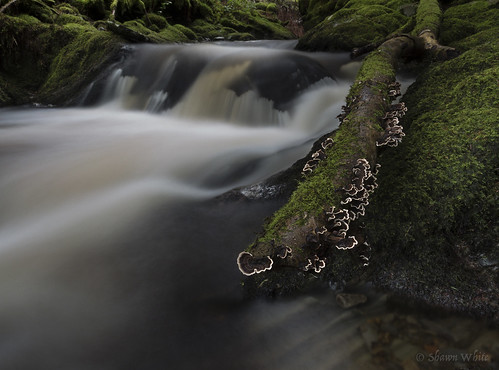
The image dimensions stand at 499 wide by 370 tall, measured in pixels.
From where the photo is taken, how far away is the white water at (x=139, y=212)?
2342 mm

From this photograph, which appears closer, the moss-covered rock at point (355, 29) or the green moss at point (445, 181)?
the green moss at point (445, 181)

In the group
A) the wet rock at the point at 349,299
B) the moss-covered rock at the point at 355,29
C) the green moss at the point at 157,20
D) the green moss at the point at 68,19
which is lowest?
the wet rock at the point at 349,299

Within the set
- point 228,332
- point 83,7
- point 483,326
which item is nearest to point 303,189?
point 228,332

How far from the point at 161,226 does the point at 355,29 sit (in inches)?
322

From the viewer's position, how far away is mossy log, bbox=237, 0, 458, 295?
2.03 meters

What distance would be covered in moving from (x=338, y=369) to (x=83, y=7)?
46.6 feet

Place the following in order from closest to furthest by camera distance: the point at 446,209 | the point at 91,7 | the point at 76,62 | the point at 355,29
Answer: the point at 446,209, the point at 355,29, the point at 76,62, the point at 91,7

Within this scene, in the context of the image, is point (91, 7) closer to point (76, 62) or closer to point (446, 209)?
point (76, 62)

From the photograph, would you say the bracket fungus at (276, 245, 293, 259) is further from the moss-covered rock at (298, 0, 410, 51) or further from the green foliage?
the green foliage

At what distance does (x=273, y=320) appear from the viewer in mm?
2373

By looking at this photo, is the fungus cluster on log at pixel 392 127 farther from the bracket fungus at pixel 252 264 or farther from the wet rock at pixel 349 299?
the bracket fungus at pixel 252 264

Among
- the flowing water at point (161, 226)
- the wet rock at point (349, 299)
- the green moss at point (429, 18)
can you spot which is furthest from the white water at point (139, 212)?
the green moss at point (429, 18)

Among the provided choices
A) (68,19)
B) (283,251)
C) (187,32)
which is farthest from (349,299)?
(187,32)

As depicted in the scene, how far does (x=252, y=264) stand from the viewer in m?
1.88
